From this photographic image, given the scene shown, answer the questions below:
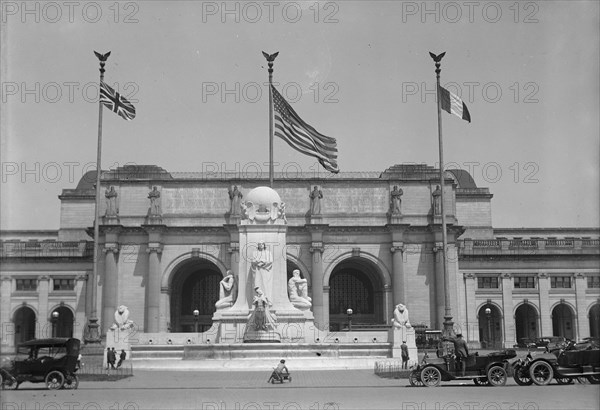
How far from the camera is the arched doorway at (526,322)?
3199 inches

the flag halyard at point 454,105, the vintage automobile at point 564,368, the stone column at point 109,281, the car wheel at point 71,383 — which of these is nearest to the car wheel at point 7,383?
the car wheel at point 71,383

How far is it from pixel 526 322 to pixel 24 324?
51958mm

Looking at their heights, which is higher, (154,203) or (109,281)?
(154,203)

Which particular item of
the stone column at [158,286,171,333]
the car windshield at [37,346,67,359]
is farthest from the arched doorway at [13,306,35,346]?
the car windshield at [37,346,67,359]

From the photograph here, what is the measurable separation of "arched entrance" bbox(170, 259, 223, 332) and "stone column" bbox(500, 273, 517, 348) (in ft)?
92.0

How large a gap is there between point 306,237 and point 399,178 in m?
10.7

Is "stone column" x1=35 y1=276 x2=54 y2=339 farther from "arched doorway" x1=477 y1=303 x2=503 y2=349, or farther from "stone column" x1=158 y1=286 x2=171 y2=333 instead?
"arched doorway" x1=477 y1=303 x2=503 y2=349

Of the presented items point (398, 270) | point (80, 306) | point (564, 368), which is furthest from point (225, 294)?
point (80, 306)

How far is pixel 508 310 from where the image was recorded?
257ft

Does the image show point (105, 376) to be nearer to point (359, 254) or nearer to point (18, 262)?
point (359, 254)

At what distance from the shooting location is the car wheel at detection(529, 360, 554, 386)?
23.5 m

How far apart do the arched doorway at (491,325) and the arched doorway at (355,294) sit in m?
11.2

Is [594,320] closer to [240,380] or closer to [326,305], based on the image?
[326,305]

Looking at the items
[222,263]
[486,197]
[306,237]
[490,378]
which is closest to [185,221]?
[222,263]
